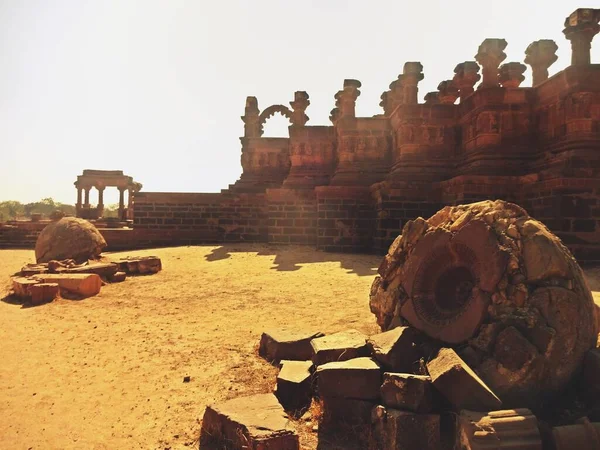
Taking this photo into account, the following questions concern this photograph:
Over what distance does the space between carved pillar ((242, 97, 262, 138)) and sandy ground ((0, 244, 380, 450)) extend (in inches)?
453

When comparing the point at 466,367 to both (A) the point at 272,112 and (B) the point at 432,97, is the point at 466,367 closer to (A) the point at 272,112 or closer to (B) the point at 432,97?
(B) the point at 432,97

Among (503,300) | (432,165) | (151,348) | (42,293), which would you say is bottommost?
(151,348)

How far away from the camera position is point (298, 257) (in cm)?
1077

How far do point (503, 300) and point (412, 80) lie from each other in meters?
11.5

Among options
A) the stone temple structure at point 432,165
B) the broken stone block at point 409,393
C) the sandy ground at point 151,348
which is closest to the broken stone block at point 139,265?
the sandy ground at point 151,348

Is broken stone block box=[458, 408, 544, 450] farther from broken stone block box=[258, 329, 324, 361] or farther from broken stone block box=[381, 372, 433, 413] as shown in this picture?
broken stone block box=[258, 329, 324, 361]

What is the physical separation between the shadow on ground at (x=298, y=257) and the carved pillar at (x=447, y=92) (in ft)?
21.8

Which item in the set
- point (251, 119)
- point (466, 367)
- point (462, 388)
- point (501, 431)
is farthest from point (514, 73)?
point (501, 431)

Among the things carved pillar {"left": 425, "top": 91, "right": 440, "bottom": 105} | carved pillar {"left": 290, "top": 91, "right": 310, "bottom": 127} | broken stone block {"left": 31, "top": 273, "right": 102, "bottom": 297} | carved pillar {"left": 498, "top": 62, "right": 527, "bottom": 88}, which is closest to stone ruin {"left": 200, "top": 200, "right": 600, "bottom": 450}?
broken stone block {"left": 31, "top": 273, "right": 102, "bottom": 297}

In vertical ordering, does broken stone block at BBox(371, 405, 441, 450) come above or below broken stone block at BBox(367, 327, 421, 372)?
below

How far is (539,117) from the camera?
35.2ft

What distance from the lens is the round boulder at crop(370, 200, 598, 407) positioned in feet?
9.13

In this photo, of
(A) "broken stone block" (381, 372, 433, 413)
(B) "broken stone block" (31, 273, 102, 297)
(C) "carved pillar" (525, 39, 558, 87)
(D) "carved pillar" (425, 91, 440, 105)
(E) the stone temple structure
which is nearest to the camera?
(A) "broken stone block" (381, 372, 433, 413)

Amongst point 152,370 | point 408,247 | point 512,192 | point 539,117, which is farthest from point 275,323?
point 539,117
